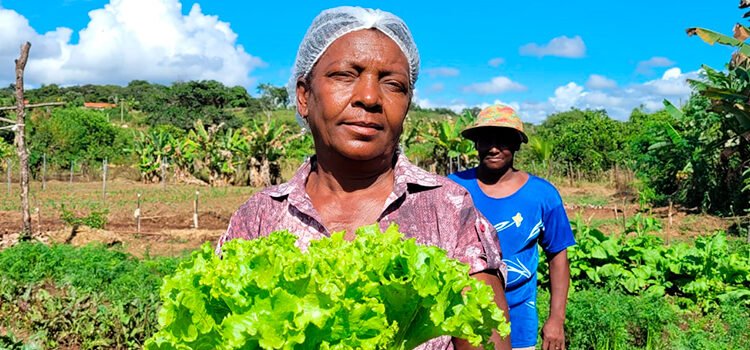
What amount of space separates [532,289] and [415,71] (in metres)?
1.68

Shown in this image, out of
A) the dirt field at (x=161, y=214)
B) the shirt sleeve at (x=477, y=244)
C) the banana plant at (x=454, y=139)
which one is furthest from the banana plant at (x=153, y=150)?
the shirt sleeve at (x=477, y=244)

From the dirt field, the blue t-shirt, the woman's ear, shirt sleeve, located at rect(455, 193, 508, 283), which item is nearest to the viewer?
shirt sleeve, located at rect(455, 193, 508, 283)

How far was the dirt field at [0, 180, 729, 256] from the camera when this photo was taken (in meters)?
13.6

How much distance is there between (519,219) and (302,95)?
1.67 meters

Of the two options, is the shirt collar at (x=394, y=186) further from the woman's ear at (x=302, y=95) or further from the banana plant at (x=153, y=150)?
the banana plant at (x=153, y=150)

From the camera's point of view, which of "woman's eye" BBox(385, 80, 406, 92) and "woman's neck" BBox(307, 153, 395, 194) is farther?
"woman's neck" BBox(307, 153, 395, 194)


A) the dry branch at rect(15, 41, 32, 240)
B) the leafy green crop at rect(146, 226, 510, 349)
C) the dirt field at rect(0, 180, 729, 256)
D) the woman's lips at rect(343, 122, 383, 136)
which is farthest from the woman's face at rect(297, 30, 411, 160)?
the dry branch at rect(15, 41, 32, 240)

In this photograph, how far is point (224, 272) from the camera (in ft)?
3.81

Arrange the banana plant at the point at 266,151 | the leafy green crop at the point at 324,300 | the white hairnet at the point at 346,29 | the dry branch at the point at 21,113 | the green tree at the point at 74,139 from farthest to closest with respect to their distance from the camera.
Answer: the green tree at the point at 74,139, the banana plant at the point at 266,151, the dry branch at the point at 21,113, the white hairnet at the point at 346,29, the leafy green crop at the point at 324,300

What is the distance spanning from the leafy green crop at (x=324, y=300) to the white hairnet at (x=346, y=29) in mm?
743

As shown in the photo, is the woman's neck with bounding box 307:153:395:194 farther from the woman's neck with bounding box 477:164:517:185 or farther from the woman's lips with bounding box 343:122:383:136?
the woman's neck with bounding box 477:164:517:185

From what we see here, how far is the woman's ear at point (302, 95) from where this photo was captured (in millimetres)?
1935

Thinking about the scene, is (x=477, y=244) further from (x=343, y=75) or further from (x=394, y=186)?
(x=343, y=75)

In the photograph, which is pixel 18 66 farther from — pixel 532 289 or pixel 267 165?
pixel 267 165
